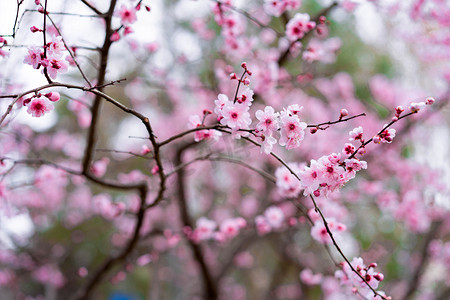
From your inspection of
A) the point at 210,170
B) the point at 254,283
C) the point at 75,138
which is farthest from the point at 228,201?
the point at 75,138

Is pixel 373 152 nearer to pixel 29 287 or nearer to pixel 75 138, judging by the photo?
pixel 75 138

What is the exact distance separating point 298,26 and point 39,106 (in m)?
1.71

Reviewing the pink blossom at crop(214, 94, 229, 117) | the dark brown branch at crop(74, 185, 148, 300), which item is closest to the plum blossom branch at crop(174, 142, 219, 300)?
the dark brown branch at crop(74, 185, 148, 300)

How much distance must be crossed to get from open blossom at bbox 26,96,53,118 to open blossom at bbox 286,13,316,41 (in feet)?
5.44

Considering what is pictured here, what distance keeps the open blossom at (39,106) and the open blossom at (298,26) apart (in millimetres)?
1657

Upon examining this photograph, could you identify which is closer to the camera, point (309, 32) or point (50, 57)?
point (50, 57)

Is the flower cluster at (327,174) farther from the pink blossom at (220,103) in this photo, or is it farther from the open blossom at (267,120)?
the pink blossom at (220,103)

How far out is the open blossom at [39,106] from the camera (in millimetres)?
1573

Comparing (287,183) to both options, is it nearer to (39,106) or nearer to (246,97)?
(246,97)

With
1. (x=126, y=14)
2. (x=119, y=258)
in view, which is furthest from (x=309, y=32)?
(x=119, y=258)

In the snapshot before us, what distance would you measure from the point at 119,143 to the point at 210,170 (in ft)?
8.54

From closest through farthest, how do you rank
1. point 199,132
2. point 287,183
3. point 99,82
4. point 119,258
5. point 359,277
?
point 359,277
point 199,132
point 99,82
point 287,183
point 119,258

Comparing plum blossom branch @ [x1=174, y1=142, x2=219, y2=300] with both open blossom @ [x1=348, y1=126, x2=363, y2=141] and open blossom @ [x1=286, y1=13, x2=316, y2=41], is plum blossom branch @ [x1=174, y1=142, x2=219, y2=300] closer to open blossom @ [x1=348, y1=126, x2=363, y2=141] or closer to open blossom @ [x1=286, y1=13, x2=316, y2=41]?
open blossom @ [x1=286, y1=13, x2=316, y2=41]

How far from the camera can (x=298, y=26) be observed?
103 inches
